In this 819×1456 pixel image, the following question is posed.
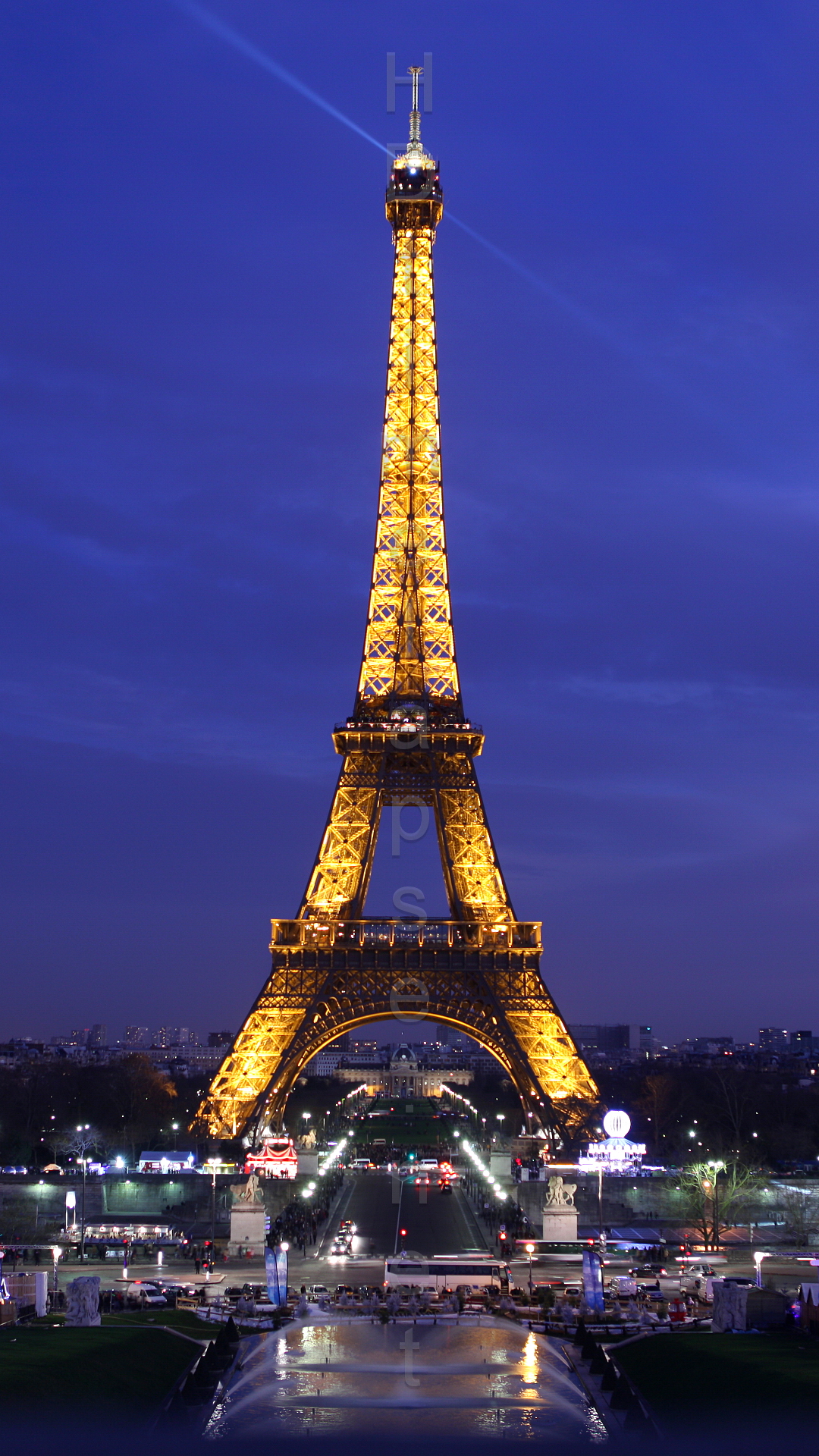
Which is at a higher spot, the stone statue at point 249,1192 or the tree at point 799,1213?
the stone statue at point 249,1192

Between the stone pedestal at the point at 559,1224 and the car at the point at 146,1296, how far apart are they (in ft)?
63.2

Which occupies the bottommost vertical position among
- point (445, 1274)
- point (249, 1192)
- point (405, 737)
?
point (445, 1274)

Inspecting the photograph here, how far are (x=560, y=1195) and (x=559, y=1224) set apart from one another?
4.02 feet

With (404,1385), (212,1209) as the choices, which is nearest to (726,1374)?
(404,1385)

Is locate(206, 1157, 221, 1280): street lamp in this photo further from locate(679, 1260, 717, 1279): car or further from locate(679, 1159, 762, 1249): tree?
locate(679, 1159, 762, 1249): tree

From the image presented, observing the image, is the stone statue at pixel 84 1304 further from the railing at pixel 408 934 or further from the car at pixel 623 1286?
the railing at pixel 408 934

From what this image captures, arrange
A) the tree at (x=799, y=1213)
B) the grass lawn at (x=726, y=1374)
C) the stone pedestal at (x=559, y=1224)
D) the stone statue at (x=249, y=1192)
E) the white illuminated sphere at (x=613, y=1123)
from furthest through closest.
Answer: the white illuminated sphere at (x=613, y=1123) < the tree at (x=799, y=1213) < the stone pedestal at (x=559, y=1224) < the stone statue at (x=249, y=1192) < the grass lawn at (x=726, y=1374)

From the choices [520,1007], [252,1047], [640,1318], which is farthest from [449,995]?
[640,1318]

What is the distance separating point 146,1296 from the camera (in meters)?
43.5

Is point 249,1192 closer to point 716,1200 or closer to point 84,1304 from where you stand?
point 716,1200

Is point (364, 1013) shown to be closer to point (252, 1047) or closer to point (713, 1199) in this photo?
point (252, 1047)

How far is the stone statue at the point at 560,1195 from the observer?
58969 mm

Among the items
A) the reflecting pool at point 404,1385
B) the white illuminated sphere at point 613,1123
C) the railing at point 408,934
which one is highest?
the railing at point 408,934

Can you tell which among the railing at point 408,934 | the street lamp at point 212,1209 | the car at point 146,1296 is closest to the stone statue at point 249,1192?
A: the street lamp at point 212,1209
